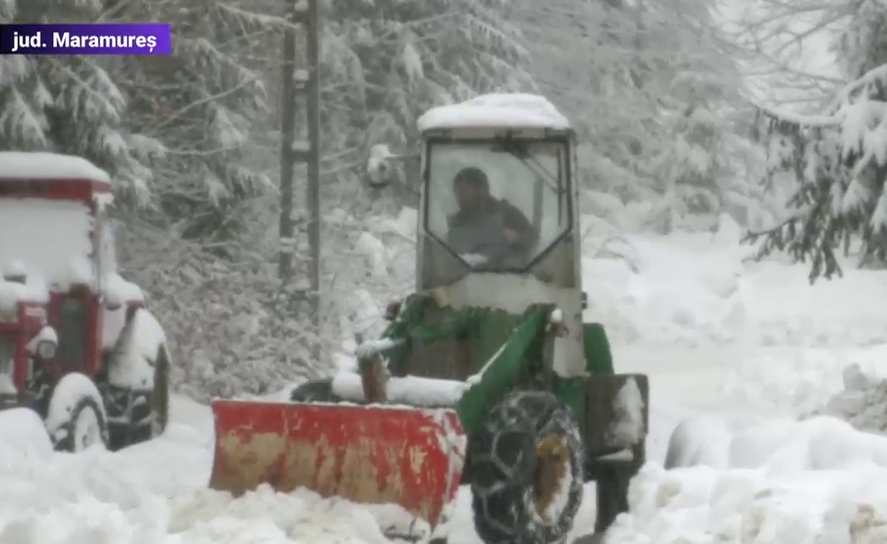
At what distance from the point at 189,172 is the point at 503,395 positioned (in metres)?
9.98

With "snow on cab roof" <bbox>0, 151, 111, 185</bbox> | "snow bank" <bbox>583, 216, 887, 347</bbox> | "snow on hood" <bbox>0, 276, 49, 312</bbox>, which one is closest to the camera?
"snow on hood" <bbox>0, 276, 49, 312</bbox>

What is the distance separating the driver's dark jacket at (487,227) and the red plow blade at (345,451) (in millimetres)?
2018

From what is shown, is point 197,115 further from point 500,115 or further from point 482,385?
point 482,385

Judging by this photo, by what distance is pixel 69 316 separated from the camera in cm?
1084

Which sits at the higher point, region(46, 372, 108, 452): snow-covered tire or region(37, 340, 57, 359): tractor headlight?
region(37, 340, 57, 359): tractor headlight

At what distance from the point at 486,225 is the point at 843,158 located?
4.19 meters

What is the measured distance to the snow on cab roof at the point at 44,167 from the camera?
1051 cm

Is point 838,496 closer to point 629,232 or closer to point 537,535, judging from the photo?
point 537,535

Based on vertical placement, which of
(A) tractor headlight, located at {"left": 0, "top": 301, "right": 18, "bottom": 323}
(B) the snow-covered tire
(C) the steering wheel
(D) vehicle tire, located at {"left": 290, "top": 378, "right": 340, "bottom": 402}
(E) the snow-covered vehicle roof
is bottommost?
(B) the snow-covered tire

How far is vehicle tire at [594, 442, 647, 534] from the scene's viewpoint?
8.77m

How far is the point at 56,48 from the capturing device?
13758 mm

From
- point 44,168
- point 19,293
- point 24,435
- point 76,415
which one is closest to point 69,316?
point 19,293
